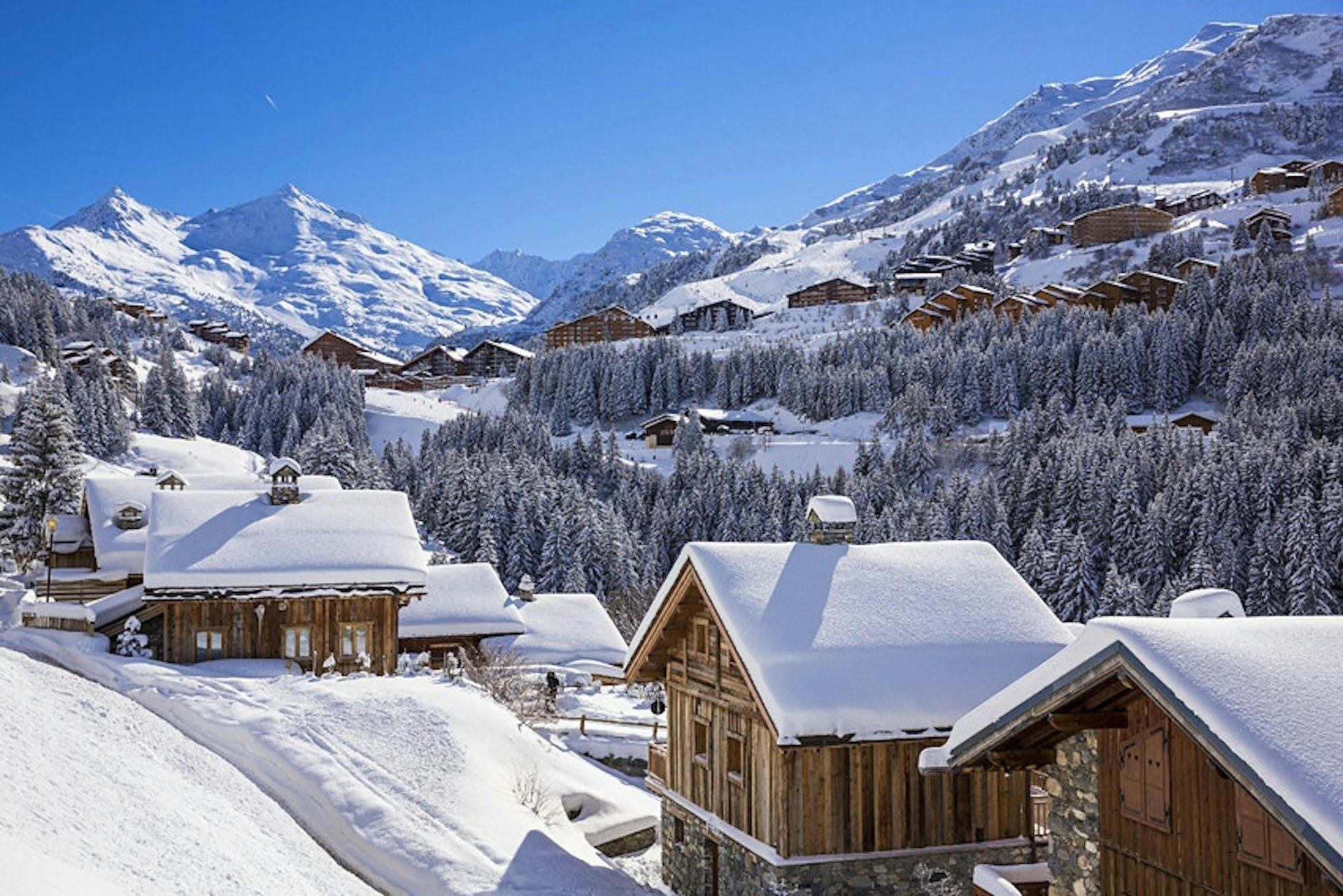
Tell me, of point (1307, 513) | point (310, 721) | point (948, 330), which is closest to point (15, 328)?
point (948, 330)

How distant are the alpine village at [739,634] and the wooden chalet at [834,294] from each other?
39.0m

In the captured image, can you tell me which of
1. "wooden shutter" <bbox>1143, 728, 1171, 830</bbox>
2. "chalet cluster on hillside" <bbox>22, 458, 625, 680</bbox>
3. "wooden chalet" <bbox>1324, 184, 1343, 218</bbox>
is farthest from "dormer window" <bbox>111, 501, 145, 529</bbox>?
"wooden chalet" <bbox>1324, 184, 1343, 218</bbox>

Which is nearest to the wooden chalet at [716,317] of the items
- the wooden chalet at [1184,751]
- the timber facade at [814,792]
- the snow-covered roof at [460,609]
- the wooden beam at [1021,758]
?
the snow-covered roof at [460,609]

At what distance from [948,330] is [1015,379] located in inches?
534

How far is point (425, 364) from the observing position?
6535 inches

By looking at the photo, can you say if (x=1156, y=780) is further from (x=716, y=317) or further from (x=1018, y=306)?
(x=716, y=317)

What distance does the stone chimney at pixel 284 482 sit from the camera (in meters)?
35.9

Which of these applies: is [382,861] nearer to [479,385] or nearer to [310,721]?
[310,721]

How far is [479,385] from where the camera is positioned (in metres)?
147

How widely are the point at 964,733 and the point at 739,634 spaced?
263 inches

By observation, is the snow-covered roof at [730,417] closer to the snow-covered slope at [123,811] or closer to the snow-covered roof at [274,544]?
the snow-covered roof at [274,544]

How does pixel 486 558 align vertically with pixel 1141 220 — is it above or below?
below

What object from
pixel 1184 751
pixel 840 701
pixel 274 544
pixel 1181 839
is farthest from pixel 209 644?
pixel 1184 751

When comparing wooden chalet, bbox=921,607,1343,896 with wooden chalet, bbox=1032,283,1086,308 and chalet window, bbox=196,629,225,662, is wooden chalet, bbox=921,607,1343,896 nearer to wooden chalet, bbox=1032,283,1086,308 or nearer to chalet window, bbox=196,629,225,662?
chalet window, bbox=196,629,225,662
